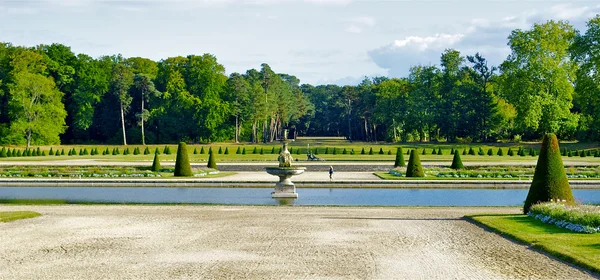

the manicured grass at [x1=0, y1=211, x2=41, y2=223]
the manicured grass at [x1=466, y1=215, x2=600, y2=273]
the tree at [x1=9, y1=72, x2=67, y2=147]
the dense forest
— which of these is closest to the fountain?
the manicured grass at [x1=466, y1=215, x2=600, y2=273]

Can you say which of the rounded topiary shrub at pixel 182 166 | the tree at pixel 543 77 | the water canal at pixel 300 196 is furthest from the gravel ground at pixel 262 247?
the tree at pixel 543 77

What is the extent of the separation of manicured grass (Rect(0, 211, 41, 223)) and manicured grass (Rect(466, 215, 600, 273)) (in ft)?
37.7

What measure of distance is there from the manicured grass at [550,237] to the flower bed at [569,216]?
0.17 m

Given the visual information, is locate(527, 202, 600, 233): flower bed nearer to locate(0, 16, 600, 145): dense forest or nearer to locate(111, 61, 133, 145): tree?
locate(0, 16, 600, 145): dense forest

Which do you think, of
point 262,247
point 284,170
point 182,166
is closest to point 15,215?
point 262,247

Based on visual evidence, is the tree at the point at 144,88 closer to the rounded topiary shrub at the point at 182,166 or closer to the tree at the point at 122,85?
the tree at the point at 122,85

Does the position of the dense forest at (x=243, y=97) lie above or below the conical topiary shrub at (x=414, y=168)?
above

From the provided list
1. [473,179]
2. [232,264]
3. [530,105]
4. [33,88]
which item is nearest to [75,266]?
[232,264]

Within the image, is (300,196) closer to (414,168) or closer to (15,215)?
(414,168)

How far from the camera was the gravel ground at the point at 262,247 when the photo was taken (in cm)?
1032

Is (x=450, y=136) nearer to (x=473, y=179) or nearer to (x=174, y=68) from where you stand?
(x=174, y=68)

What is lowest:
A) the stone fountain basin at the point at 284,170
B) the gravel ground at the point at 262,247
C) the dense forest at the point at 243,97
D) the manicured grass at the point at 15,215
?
the manicured grass at the point at 15,215

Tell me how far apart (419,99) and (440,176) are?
177 feet

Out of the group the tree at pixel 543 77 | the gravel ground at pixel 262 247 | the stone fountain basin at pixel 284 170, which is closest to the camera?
the gravel ground at pixel 262 247
